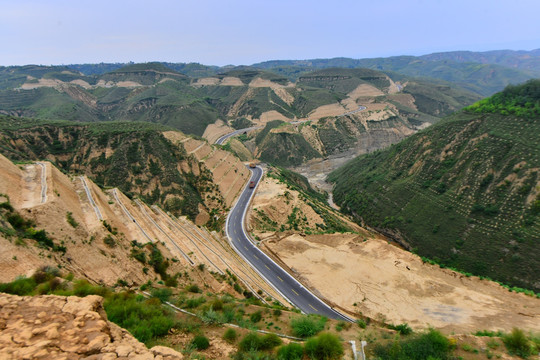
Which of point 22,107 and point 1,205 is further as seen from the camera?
point 22,107

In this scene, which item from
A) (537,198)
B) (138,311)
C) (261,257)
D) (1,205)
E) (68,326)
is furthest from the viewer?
(537,198)

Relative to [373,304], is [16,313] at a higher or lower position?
higher

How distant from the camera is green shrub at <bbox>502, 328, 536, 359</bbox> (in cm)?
1665

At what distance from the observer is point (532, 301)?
34.0m

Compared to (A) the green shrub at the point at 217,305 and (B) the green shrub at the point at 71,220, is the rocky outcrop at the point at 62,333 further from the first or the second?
(B) the green shrub at the point at 71,220

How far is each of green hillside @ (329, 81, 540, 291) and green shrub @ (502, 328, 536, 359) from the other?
116 ft

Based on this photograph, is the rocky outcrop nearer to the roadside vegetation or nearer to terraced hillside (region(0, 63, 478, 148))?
the roadside vegetation

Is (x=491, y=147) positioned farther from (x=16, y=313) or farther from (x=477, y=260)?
(x=16, y=313)

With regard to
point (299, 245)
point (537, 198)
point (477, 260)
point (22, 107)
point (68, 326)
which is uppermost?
point (22, 107)

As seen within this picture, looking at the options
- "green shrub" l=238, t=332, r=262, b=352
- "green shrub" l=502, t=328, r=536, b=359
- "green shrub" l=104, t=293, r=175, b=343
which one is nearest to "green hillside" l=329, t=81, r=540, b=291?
"green shrub" l=502, t=328, r=536, b=359

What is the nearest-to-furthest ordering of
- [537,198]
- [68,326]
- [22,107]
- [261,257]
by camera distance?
[68,326], [261,257], [537,198], [22,107]

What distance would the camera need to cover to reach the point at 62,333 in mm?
9594

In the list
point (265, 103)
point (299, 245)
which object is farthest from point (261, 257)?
point (265, 103)

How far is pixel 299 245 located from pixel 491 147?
46.1m
